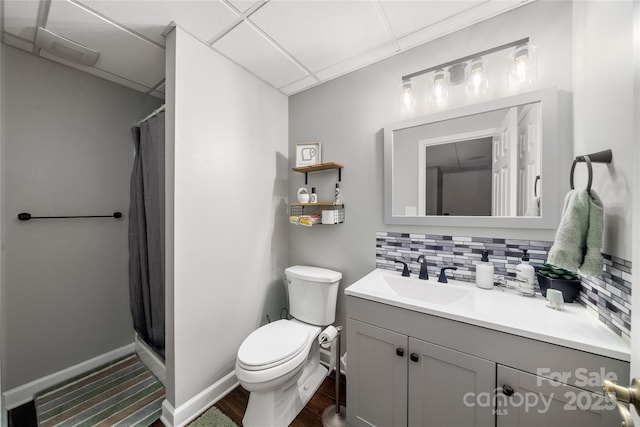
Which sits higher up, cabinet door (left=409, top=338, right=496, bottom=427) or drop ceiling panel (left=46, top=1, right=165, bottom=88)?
drop ceiling panel (left=46, top=1, right=165, bottom=88)

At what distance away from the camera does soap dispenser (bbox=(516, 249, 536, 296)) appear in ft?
3.75

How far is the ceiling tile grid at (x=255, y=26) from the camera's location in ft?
3.89

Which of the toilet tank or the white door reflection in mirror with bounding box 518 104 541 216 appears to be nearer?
the white door reflection in mirror with bounding box 518 104 541 216

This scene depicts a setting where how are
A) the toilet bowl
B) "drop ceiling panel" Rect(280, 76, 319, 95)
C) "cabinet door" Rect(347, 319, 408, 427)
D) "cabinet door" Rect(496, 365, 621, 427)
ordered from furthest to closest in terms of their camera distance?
"drop ceiling panel" Rect(280, 76, 319, 95)
the toilet bowl
"cabinet door" Rect(347, 319, 408, 427)
"cabinet door" Rect(496, 365, 621, 427)

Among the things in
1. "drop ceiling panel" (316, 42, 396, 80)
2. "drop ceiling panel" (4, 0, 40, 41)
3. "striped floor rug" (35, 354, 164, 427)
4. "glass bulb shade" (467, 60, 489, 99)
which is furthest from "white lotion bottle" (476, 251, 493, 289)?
"drop ceiling panel" (4, 0, 40, 41)

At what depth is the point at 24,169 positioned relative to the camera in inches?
59.7

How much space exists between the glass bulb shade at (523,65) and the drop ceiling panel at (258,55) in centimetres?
132

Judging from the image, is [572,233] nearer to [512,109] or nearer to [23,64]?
[512,109]

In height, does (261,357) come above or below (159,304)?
below

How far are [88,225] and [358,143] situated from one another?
217cm

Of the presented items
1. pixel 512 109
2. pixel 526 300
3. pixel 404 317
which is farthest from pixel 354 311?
pixel 512 109

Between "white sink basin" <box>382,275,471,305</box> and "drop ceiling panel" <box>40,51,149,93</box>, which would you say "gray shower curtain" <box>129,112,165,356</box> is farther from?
"white sink basin" <box>382,275,471,305</box>

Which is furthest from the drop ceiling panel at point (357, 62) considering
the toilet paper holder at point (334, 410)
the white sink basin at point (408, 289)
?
the toilet paper holder at point (334, 410)

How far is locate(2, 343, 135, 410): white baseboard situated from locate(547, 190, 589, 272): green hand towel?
2.98 m
